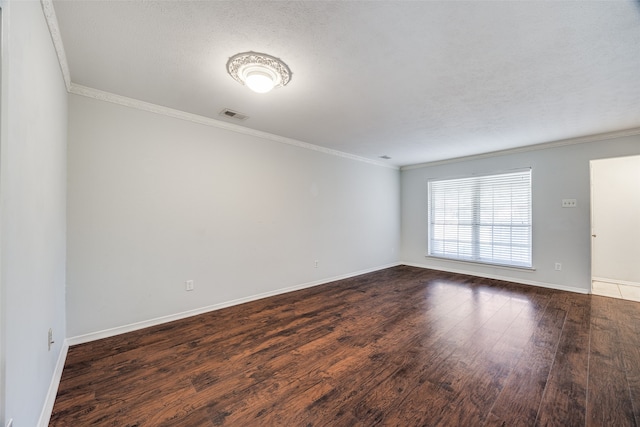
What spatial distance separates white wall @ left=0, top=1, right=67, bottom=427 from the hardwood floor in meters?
0.52

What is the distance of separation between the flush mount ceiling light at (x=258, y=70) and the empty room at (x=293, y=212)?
18 millimetres

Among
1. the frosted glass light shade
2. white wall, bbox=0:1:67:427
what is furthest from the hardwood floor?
the frosted glass light shade

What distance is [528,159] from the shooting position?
4578 millimetres

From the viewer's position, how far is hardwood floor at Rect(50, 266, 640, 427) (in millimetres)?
1606

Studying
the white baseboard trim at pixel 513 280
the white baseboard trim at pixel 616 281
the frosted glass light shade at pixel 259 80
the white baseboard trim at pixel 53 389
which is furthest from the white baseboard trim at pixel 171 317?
the white baseboard trim at pixel 616 281

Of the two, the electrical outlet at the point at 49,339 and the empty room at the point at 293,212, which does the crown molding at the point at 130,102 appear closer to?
the empty room at the point at 293,212

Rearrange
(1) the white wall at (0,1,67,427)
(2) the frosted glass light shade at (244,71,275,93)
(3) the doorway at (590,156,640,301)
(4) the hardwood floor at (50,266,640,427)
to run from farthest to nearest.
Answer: (3) the doorway at (590,156,640,301), (2) the frosted glass light shade at (244,71,275,93), (4) the hardwood floor at (50,266,640,427), (1) the white wall at (0,1,67,427)

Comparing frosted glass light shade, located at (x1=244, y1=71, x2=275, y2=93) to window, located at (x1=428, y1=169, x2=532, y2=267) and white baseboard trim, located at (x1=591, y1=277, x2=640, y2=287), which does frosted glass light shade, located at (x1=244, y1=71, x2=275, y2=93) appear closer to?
window, located at (x1=428, y1=169, x2=532, y2=267)

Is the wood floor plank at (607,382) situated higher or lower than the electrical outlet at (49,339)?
lower

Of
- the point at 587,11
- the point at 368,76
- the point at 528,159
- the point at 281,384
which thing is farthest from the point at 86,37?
the point at 528,159

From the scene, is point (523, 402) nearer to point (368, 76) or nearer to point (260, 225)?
point (368, 76)

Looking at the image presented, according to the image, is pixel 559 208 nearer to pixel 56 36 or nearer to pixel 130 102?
pixel 130 102

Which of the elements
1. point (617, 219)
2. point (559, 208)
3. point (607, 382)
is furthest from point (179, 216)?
point (617, 219)

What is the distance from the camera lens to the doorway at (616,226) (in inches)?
173
